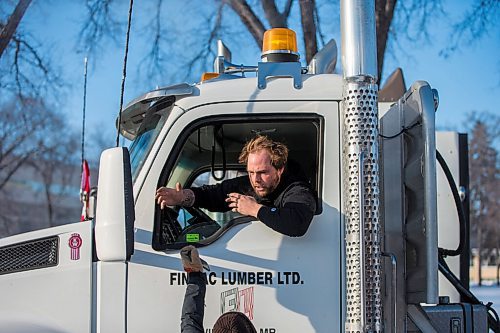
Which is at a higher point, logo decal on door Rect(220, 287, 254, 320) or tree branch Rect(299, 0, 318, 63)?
tree branch Rect(299, 0, 318, 63)

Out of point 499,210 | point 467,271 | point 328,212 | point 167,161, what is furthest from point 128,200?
point 499,210

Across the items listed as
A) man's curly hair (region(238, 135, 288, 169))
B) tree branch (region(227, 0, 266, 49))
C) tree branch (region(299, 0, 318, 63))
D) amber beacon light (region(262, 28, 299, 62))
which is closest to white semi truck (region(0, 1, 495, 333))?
man's curly hair (region(238, 135, 288, 169))

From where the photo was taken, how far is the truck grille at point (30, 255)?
3.33 m

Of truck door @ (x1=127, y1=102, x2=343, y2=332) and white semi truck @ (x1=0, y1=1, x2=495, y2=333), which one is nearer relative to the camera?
white semi truck @ (x1=0, y1=1, x2=495, y2=333)

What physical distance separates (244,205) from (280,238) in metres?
0.24

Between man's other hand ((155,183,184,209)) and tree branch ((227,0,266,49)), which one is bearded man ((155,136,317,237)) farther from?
tree branch ((227,0,266,49))

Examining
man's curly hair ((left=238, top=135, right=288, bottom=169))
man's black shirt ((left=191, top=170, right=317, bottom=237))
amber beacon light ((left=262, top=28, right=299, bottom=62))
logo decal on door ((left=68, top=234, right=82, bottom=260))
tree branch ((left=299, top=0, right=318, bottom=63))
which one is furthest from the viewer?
tree branch ((left=299, top=0, right=318, bottom=63))

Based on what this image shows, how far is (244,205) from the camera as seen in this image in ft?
10.7

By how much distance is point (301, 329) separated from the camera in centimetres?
318

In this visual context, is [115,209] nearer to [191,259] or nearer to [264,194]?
[191,259]

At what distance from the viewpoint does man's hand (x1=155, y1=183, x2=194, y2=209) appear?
3.38 meters

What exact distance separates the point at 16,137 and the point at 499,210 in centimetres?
2897

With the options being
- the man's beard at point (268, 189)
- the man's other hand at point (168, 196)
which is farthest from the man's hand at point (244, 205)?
the man's other hand at point (168, 196)

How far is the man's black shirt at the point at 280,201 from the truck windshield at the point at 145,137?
0.37m
